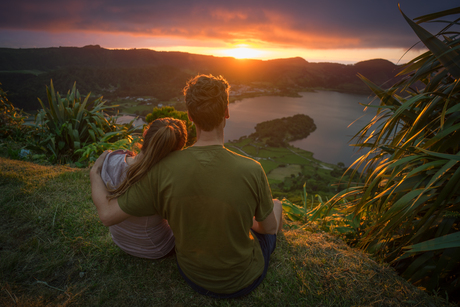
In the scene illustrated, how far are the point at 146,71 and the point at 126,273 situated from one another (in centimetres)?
3213

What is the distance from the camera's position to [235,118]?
42.3m

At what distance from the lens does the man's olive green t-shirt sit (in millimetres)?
980

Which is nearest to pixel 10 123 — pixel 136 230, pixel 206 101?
pixel 136 230

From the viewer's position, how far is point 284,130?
124 feet

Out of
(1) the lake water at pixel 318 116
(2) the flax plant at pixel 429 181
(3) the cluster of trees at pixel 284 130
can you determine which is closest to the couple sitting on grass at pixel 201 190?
(2) the flax plant at pixel 429 181

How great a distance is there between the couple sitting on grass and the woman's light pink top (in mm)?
12

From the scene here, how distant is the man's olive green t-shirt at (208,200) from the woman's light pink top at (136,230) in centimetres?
24

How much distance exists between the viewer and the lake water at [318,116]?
3416 centimetres

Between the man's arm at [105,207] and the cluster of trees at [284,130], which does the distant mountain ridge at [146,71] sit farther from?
the man's arm at [105,207]

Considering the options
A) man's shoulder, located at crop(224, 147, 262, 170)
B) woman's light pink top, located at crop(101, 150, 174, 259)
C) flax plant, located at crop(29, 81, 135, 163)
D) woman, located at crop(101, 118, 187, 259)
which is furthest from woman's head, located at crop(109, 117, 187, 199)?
flax plant, located at crop(29, 81, 135, 163)

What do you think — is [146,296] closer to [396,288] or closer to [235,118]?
[396,288]

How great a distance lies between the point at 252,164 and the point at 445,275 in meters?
1.73

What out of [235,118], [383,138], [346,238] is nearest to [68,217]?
[346,238]

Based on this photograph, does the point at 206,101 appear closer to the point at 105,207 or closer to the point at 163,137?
the point at 163,137
